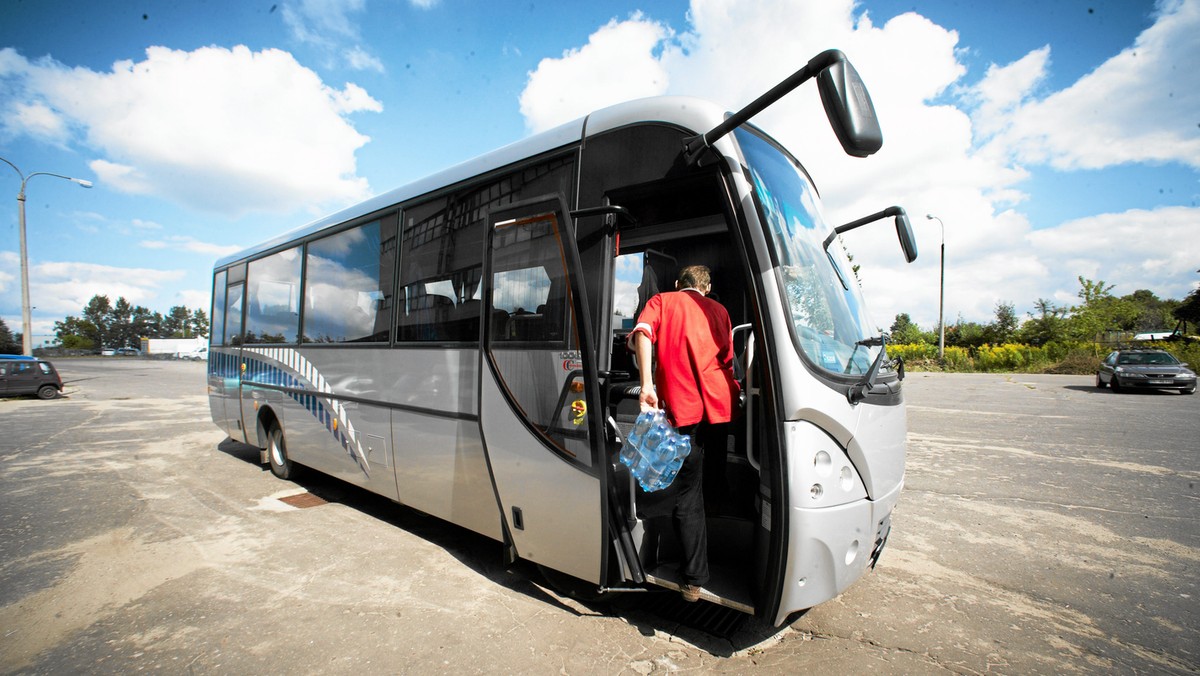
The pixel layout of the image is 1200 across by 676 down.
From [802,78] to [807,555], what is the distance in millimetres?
2231

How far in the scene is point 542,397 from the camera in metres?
3.48

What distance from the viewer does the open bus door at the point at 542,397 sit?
10.6 ft

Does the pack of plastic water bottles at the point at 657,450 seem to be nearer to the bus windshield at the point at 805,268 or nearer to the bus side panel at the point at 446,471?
the bus windshield at the point at 805,268

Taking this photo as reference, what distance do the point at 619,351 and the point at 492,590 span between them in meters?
1.95

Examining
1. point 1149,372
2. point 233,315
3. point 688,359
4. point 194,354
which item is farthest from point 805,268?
point 194,354

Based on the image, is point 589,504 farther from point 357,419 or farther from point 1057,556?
point 1057,556

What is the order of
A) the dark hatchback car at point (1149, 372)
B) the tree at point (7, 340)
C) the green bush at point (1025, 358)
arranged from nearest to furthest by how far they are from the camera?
the dark hatchback car at point (1149, 372), the green bush at point (1025, 358), the tree at point (7, 340)

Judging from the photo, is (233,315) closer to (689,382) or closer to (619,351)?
(619,351)

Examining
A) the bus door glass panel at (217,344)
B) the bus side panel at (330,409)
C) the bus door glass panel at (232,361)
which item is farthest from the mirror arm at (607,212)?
the bus door glass panel at (217,344)

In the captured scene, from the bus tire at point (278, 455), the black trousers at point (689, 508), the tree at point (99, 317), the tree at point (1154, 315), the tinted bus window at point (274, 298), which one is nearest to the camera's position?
the black trousers at point (689, 508)

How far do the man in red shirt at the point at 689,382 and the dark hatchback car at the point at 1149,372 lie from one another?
2056 centimetres

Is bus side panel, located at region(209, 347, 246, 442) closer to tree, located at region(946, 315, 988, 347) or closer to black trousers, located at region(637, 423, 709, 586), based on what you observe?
black trousers, located at region(637, 423, 709, 586)

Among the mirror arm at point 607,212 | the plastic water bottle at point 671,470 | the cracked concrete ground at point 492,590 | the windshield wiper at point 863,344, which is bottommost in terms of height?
the cracked concrete ground at point 492,590

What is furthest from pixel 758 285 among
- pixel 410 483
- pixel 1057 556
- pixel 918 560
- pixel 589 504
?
pixel 1057 556
